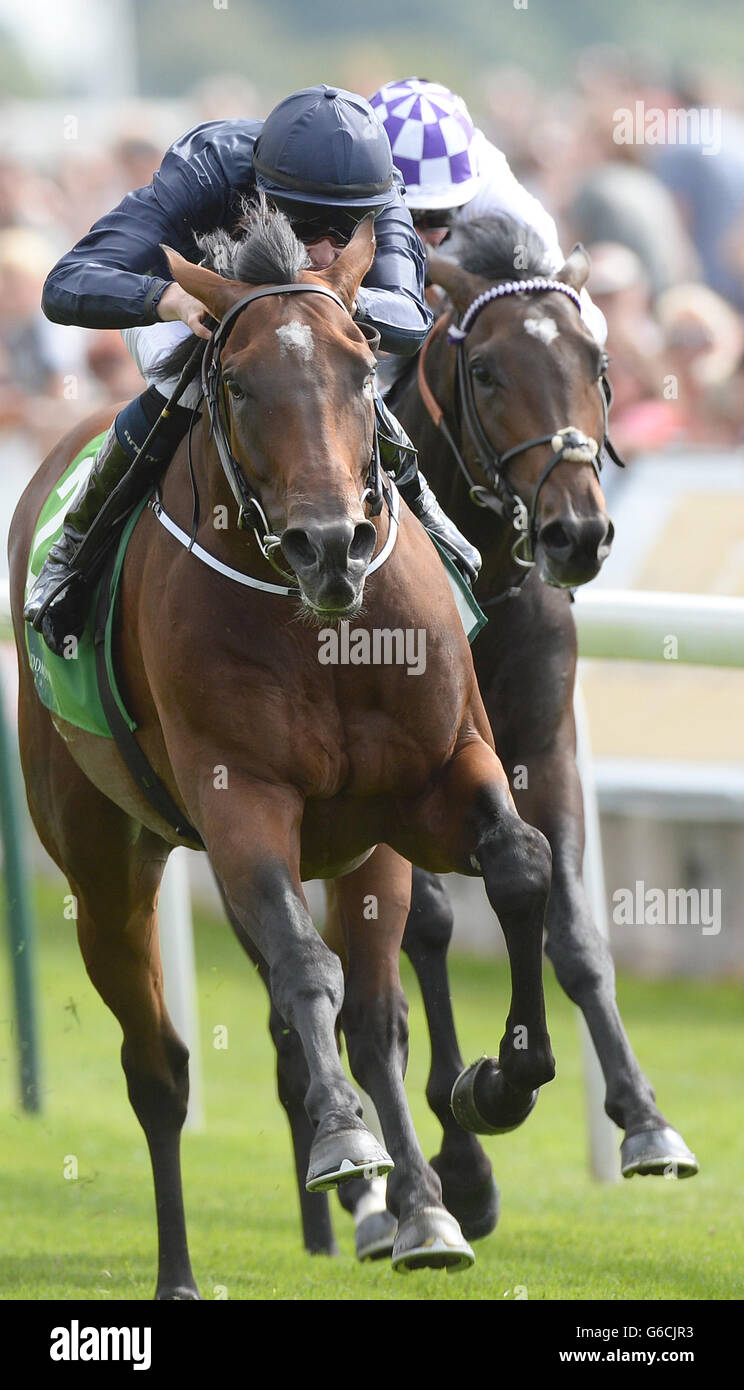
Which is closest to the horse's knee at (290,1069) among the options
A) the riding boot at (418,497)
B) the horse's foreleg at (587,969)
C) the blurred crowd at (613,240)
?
the horse's foreleg at (587,969)

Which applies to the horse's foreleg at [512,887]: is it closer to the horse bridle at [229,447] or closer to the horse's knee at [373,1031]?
the horse's knee at [373,1031]

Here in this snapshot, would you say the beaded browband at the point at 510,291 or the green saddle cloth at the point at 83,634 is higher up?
the beaded browband at the point at 510,291

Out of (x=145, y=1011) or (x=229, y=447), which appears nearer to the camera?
(x=229, y=447)

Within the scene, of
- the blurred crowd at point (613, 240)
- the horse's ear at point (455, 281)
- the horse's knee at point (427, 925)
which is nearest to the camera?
the horse's ear at point (455, 281)

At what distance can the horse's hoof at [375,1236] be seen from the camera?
509 cm

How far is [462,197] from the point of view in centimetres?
496

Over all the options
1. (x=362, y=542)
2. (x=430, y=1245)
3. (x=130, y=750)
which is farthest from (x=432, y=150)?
(x=430, y=1245)

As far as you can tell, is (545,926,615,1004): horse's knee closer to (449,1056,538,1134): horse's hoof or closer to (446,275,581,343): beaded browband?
(449,1056,538,1134): horse's hoof

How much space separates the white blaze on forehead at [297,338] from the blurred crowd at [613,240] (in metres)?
6.11

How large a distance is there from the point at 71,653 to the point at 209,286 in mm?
1058

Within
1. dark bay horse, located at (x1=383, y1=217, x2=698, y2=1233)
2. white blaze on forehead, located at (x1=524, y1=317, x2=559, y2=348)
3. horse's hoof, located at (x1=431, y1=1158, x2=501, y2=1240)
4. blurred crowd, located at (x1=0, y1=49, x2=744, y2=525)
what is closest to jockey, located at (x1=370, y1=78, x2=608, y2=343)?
dark bay horse, located at (x1=383, y1=217, x2=698, y2=1233)

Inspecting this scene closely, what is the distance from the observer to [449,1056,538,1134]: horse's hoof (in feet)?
13.5

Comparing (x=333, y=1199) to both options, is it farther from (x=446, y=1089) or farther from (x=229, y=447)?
(x=229, y=447)

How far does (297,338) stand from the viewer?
3572 mm
